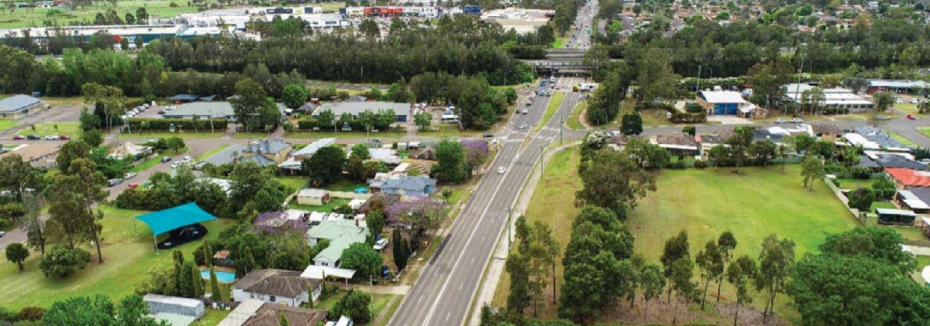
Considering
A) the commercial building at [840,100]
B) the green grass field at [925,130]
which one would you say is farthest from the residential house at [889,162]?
the commercial building at [840,100]

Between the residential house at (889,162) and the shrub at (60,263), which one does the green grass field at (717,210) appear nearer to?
the residential house at (889,162)

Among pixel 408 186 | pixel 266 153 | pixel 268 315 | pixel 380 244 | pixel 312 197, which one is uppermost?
pixel 266 153

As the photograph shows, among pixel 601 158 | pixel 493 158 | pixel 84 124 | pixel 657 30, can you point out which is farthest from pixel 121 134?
pixel 657 30

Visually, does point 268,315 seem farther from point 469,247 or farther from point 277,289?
point 469,247

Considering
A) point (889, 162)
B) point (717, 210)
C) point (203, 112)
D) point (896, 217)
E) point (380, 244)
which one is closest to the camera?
point (380, 244)

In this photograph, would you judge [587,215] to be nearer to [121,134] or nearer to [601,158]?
[601,158]

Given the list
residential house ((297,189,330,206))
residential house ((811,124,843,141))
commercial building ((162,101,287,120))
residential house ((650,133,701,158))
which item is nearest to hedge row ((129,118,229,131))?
commercial building ((162,101,287,120))

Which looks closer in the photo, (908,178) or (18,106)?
(908,178)

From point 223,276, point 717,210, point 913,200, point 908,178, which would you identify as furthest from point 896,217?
point 223,276
